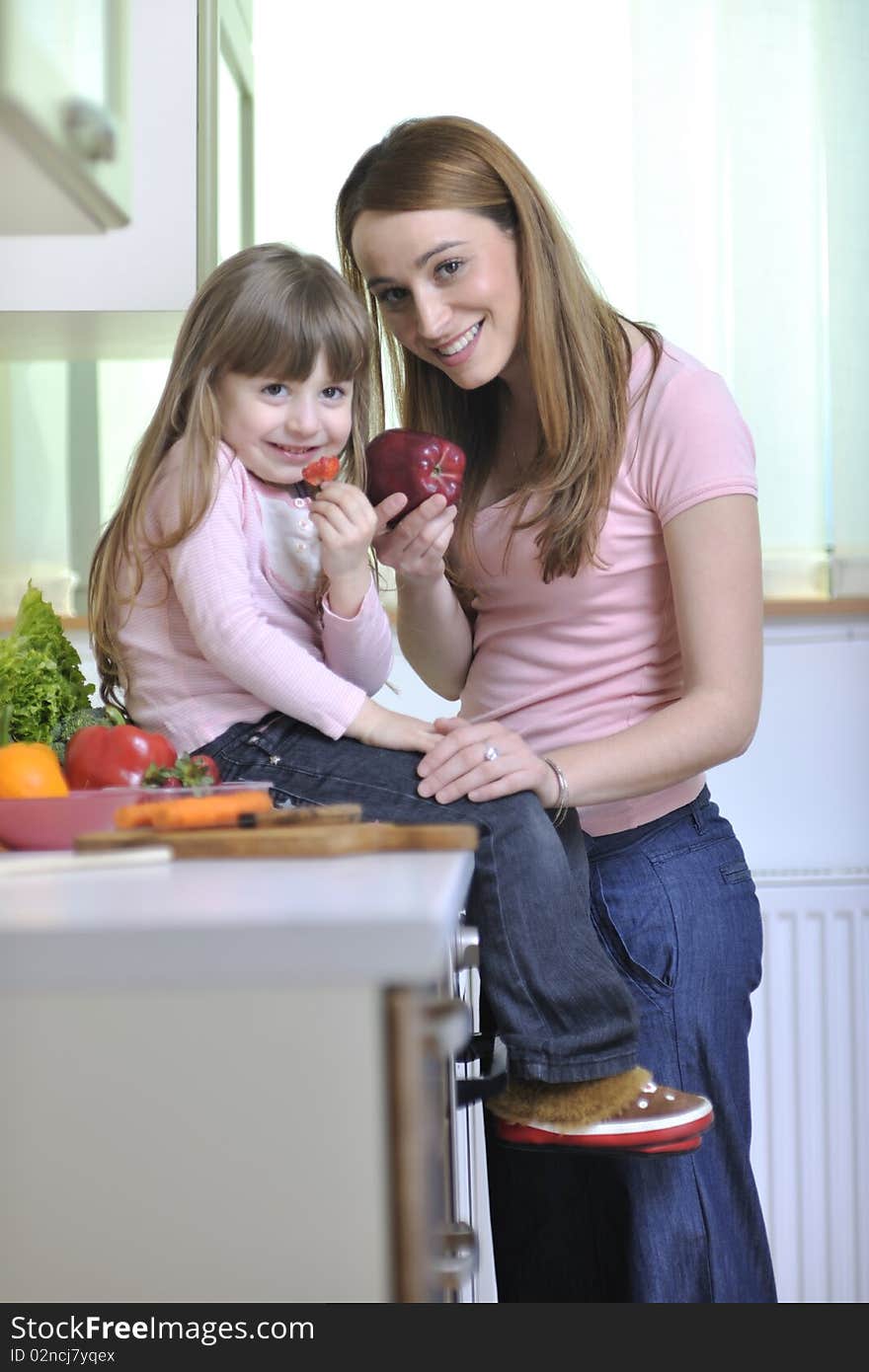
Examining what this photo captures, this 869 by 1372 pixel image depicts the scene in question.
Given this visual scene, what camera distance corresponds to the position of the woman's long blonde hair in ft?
4.78

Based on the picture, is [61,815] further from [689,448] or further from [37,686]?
[689,448]

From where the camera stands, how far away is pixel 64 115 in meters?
1.21

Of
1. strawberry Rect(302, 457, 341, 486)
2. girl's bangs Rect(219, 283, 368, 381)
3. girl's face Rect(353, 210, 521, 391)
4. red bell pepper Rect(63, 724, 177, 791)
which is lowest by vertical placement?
red bell pepper Rect(63, 724, 177, 791)

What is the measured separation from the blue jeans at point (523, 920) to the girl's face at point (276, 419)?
294 mm

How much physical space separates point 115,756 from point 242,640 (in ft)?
0.48

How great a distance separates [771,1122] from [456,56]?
1.74 meters

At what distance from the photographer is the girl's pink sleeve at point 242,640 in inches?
47.3

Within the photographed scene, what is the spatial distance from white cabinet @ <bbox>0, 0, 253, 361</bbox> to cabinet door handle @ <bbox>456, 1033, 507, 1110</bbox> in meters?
0.91

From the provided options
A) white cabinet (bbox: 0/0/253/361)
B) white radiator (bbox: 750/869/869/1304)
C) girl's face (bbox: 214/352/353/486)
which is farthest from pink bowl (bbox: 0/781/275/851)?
white radiator (bbox: 750/869/869/1304)

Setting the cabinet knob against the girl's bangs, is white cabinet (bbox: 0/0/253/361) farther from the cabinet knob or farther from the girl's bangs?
the girl's bangs

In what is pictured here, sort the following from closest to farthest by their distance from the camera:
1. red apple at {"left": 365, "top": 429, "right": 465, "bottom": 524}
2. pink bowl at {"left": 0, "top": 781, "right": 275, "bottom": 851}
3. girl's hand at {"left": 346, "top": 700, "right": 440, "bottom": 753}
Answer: pink bowl at {"left": 0, "top": 781, "right": 275, "bottom": 851} < girl's hand at {"left": 346, "top": 700, "right": 440, "bottom": 753} < red apple at {"left": 365, "top": 429, "right": 465, "bottom": 524}

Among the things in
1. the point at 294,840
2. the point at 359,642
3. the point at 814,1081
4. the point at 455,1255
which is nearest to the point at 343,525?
the point at 359,642

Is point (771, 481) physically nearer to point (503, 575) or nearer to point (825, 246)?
point (825, 246)

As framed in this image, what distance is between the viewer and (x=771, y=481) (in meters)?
2.34
